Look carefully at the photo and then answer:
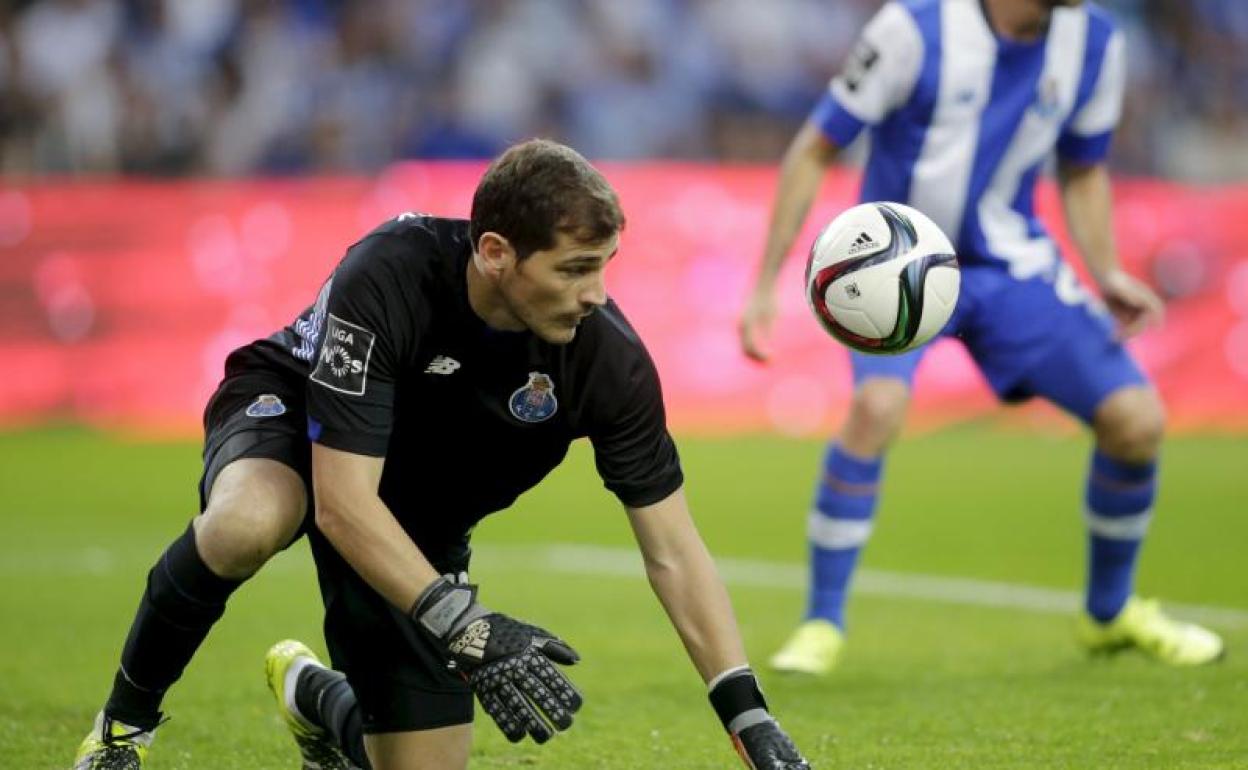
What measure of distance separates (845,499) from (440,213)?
26.9 feet

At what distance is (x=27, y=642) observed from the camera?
26.4ft

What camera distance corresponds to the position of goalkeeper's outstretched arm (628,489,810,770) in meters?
4.66

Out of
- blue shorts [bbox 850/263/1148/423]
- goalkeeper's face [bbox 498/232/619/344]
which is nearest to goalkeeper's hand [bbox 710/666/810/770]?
goalkeeper's face [bbox 498/232/619/344]

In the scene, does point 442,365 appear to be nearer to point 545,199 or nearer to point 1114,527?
point 545,199

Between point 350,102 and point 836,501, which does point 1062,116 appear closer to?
point 836,501

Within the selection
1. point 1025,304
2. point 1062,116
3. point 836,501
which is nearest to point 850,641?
point 836,501

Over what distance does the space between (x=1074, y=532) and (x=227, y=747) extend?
262 inches

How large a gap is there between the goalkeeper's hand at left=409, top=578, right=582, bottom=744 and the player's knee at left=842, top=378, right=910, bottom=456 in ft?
10.1

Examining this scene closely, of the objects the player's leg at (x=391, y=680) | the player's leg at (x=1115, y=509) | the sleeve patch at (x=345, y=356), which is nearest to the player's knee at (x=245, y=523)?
the player's leg at (x=391, y=680)

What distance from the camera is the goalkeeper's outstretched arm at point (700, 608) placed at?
4664mm

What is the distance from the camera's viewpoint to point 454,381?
5.01 meters

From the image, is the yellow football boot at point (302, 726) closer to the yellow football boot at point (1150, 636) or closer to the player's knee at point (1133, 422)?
the player's knee at point (1133, 422)

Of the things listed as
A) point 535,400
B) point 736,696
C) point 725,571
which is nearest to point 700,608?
point 736,696

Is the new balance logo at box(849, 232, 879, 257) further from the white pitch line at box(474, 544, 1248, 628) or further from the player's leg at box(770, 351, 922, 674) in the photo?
the white pitch line at box(474, 544, 1248, 628)
